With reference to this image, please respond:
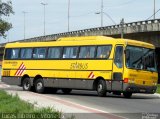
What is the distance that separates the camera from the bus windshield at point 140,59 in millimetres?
27531

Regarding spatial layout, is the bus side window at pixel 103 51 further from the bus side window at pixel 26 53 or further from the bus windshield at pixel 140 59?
the bus side window at pixel 26 53

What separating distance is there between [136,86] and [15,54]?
10243mm

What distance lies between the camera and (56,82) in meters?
31.2

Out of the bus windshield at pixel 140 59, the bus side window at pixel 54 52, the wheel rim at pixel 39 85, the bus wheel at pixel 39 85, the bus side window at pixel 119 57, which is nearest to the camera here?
the bus windshield at pixel 140 59

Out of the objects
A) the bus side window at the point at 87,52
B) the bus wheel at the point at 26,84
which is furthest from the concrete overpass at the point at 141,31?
the bus side window at the point at 87,52

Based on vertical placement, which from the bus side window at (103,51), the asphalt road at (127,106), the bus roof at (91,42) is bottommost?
the asphalt road at (127,106)

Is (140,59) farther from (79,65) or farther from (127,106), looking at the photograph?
(127,106)

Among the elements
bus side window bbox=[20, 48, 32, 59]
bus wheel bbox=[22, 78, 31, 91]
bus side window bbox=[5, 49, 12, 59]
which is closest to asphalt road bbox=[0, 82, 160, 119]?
bus wheel bbox=[22, 78, 31, 91]

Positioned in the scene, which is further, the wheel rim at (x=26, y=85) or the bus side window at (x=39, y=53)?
the wheel rim at (x=26, y=85)

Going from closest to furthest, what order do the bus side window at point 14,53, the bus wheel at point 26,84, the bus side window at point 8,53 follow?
the bus wheel at point 26,84 < the bus side window at point 14,53 < the bus side window at point 8,53

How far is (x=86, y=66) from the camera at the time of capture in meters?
29.5

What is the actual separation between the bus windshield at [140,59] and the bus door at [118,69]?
15.4 inches

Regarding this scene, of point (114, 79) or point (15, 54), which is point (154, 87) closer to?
point (114, 79)

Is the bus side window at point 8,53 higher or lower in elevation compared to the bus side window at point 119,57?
higher
